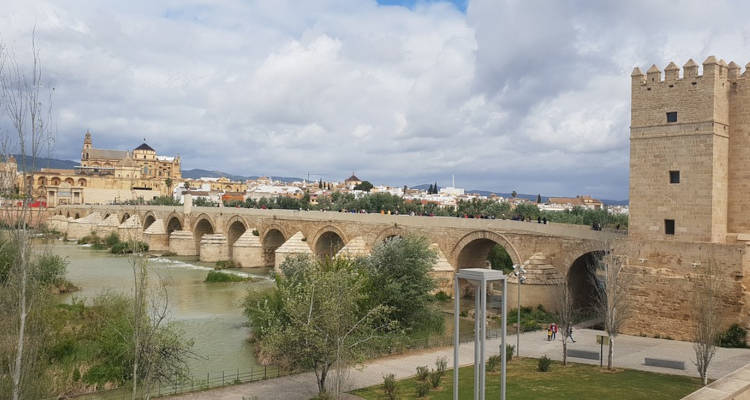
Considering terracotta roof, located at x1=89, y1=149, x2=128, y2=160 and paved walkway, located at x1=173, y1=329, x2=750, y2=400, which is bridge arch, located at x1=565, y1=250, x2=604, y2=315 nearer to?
paved walkway, located at x1=173, y1=329, x2=750, y2=400

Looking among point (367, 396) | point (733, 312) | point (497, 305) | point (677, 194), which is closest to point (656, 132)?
point (677, 194)

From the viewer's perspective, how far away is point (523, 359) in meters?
14.5

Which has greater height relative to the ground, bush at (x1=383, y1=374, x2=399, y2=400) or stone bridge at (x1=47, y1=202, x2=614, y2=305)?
stone bridge at (x1=47, y1=202, x2=614, y2=305)

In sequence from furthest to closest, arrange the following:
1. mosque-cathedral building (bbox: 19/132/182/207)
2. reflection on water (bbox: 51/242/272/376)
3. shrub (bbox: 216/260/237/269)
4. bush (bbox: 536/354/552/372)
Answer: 1. mosque-cathedral building (bbox: 19/132/182/207)
2. shrub (bbox: 216/260/237/269)
3. reflection on water (bbox: 51/242/272/376)
4. bush (bbox: 536/354/552/372)

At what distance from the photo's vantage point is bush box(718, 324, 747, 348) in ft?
48.8

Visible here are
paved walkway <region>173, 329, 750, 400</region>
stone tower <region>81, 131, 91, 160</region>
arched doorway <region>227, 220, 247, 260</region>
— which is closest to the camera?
paved walkway <region>173, 329, 750, 400</region>

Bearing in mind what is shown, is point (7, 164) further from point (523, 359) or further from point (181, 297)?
point (181, 297)

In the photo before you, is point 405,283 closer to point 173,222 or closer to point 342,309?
point 342,309

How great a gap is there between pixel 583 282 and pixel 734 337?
7.20 metres

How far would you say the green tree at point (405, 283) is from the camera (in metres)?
17.7

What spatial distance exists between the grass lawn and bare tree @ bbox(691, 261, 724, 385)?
0.69 metres

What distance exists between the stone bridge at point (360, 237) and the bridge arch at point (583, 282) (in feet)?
0.14

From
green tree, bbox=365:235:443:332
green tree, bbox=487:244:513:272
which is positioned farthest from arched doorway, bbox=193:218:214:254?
green tree, bbox=365:235:443:332

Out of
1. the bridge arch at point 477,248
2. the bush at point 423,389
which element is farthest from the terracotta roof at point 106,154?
the bush at point 423,389
